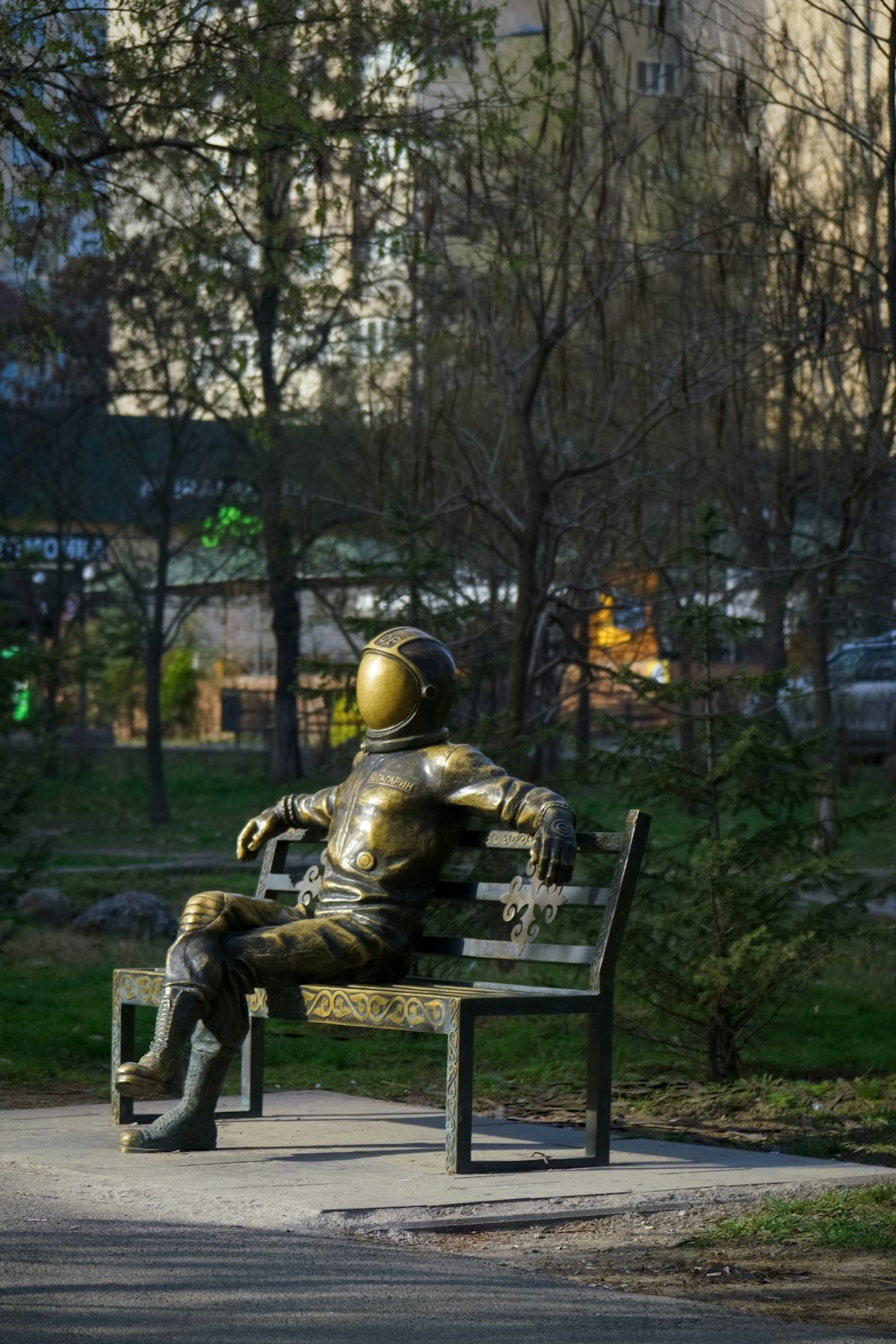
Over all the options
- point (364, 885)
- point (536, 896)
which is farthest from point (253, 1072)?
point (536, 896)

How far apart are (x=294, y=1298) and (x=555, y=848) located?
2.02m

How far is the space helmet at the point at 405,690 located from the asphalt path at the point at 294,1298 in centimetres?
216

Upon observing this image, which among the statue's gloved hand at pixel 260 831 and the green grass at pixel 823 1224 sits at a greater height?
the statue's gloved hand at pixel 260 831

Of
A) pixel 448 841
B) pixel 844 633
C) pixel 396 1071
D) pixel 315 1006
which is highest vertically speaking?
pixel 844 633

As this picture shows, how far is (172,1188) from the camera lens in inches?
219

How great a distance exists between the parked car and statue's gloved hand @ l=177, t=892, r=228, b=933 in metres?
13.2

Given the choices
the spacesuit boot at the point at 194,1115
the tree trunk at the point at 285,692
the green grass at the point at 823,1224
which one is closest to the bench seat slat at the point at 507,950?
the spacesuit boot at the point at 194,1115

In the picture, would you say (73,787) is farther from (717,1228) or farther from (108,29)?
(717,1228)

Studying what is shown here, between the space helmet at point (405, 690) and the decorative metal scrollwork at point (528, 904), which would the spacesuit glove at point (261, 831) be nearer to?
the space helmet at point (405, 690)

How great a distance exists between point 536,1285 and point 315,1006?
187 cm

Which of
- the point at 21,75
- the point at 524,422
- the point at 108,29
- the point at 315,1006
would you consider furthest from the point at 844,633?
the point at 315,1006

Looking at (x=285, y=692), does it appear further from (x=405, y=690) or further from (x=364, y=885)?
(x=364, y=885)

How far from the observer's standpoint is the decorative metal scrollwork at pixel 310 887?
7066mm

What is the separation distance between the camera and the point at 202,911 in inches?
247
